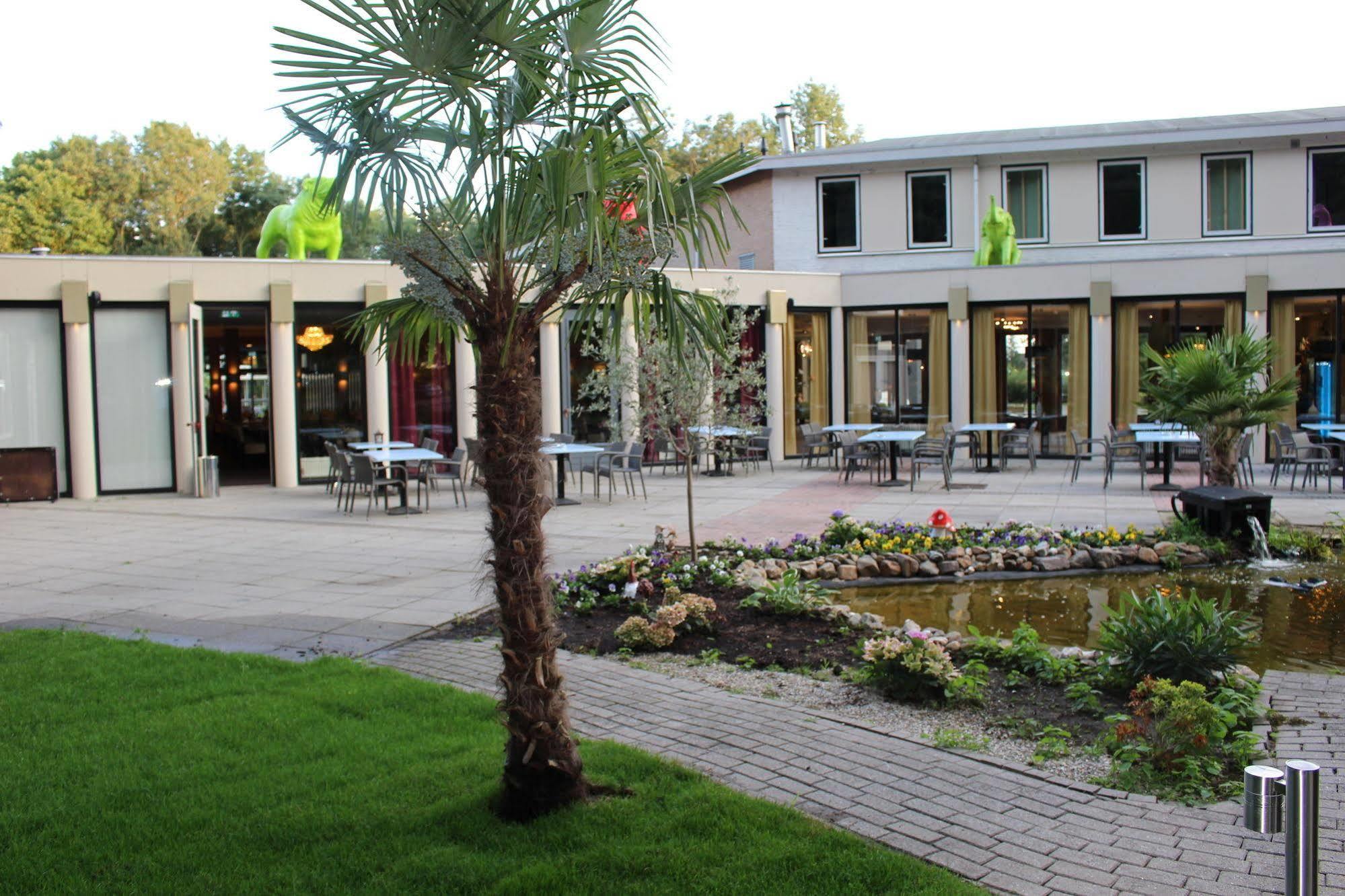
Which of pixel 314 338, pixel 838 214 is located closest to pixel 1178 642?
pixel 314 338

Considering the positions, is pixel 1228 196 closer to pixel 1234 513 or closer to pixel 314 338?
pixel 1234 513

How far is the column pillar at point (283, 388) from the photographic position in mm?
18547

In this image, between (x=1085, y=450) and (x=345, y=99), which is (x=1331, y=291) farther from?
(x=345, y=99)

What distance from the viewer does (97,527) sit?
Answer: 45.9 ft

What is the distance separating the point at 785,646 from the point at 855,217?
1873 cm

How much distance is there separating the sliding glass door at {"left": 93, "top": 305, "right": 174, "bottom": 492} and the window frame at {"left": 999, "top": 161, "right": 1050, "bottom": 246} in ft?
54.9

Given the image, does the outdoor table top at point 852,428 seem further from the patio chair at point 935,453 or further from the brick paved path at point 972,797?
the brick paved path at point 972,797

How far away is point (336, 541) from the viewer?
40.4ft

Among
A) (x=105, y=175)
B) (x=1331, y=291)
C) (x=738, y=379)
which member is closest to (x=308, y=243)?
(x=738, y=379)

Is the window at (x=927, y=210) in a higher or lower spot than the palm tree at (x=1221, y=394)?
higher

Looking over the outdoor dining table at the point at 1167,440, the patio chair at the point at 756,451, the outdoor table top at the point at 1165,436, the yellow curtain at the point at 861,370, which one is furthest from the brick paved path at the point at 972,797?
the yellow curtain at the point at 861,370

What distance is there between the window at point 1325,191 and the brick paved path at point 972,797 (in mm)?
20405

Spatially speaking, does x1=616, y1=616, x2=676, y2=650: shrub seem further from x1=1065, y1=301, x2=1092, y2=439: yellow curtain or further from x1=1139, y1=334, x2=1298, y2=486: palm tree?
x1=1065, y1=301, x2=1092, y2=439: yellow curtain

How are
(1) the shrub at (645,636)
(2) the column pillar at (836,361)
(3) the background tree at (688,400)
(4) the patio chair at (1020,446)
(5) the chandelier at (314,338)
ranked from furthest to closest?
(2) the column pillar at (836,361)
(5) the chandelier at (314,338)
(4) the patio chair at (1020,446)
(3) the background tree at (688,400)
(1) the shrub at (645,636)
